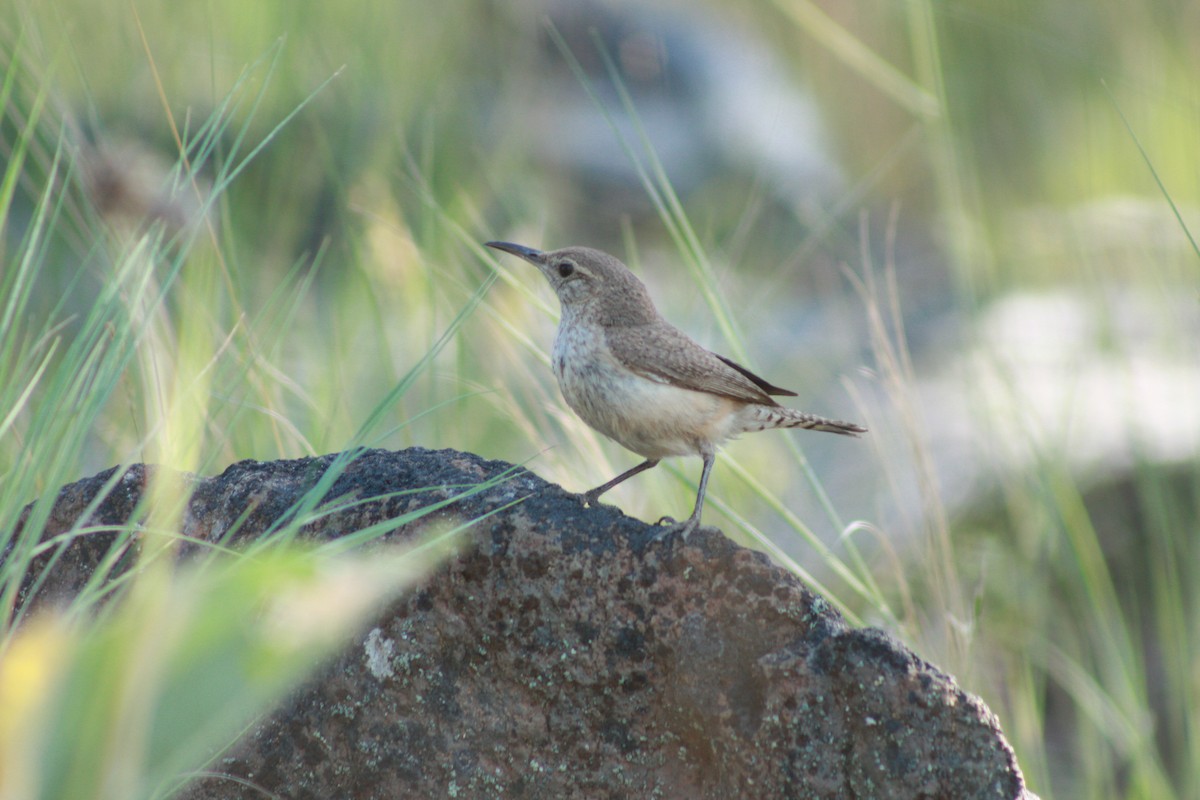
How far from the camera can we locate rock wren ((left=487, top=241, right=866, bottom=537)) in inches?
129

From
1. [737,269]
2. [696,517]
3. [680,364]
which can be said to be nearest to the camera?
[696,517]

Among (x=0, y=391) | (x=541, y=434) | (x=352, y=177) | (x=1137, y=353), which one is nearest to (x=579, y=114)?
(x=352, y=177)

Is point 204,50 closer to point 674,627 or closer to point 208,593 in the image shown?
point 674,627

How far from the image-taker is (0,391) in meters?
2.43

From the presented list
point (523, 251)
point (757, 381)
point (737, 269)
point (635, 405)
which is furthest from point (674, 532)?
point (737, 269)

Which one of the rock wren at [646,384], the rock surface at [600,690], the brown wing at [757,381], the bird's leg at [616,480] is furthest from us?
the brown wing at [757,381]

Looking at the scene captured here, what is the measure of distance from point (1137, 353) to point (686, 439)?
4548 millimetres

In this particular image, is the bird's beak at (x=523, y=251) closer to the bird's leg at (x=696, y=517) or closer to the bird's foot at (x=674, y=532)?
the bird's leg at (x=696, y=517)

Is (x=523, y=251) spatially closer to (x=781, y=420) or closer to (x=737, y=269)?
(x=781, y=420)

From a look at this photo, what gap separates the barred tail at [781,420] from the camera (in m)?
3.50

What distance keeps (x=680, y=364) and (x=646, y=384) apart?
0.41 feet

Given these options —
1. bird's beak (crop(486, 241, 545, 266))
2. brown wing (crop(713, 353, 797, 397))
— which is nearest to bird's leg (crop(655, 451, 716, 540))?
brown wing (crop(713, 353, 797, 397))

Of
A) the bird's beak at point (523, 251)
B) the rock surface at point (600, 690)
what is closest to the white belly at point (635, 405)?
the bird's beak at point (523, 251)

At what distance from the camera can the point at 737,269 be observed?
6586mm
